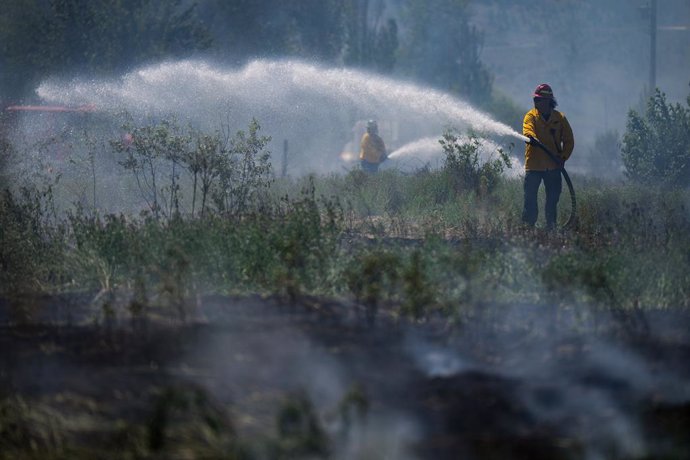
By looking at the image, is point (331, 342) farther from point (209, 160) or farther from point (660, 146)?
point (660, 146)

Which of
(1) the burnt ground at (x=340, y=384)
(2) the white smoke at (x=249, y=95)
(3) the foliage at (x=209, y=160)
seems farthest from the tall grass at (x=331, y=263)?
(2) the white smoke at (x=249, y=95)

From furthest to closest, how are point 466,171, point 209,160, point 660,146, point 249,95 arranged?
point 249,95 → point 660,146 → point 466,171 → point 209,160

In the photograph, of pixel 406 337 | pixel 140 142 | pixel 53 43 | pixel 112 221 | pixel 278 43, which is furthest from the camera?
pixel 278 43

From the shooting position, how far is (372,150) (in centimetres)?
2222

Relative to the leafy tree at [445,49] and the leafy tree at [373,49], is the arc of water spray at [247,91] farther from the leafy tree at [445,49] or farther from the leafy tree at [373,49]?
the leafy tree at [445,49]

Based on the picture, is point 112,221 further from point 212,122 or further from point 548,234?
point 212,122

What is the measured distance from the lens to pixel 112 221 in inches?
386

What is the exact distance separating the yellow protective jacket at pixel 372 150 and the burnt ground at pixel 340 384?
14239mm

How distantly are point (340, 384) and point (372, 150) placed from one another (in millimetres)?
16229

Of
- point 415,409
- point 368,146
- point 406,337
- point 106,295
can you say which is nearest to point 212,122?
point 368,146

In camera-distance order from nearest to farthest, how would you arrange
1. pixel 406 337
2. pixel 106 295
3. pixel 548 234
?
pixel 406 337 → pixel 106 295 → pixel 548 234

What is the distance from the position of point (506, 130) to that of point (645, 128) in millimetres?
7555

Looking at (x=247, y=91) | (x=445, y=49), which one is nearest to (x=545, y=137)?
(x=247, y=91)

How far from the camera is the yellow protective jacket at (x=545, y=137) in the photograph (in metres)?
13.5
